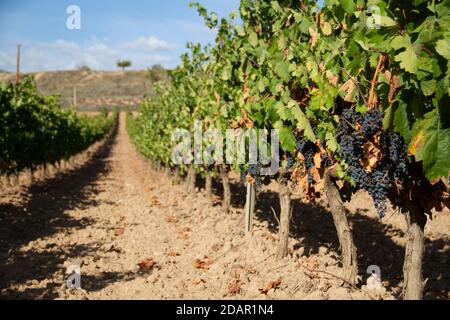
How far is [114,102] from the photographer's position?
10706 cm

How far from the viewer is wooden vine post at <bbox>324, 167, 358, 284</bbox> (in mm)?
4770

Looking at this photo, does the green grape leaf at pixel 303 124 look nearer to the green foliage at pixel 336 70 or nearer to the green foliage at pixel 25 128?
the green foliage at pixel 336 70

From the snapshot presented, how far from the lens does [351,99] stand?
3.83 metres

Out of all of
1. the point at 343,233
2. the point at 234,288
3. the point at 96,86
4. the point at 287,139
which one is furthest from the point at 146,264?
the point at 96,86

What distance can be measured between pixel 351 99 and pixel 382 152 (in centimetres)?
55

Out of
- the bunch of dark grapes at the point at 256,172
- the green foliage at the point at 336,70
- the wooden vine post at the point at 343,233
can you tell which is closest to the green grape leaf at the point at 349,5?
the green foliage at the point at 336,70

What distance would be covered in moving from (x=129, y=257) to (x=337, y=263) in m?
3.35

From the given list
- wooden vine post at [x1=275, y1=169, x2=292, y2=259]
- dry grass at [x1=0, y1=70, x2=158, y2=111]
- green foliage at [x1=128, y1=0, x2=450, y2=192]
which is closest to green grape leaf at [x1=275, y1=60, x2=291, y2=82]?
green foliage at [x1=128, y1=0, x2=450, y2=192]

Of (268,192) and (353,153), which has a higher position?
(353,153)

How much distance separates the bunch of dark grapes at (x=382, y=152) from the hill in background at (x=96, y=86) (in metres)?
92.4

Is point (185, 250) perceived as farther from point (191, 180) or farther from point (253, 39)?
point (191, 180)

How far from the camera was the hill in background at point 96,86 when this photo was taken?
10469 centimetres
